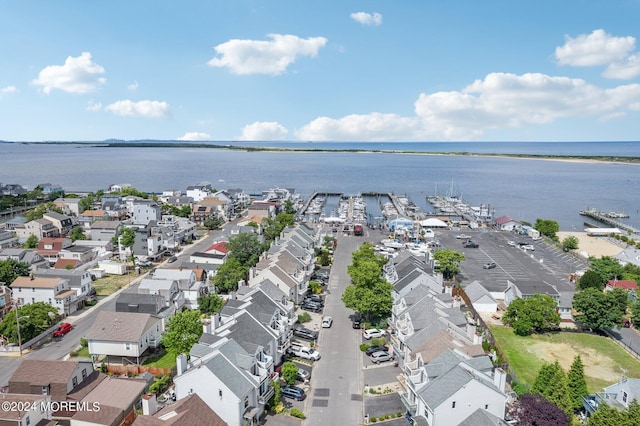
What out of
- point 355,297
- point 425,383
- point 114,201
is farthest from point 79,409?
point 114,201

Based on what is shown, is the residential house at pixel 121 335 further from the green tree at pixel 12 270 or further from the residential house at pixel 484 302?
the residential house at pixel 484 302

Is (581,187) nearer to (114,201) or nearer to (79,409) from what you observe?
(114,201)

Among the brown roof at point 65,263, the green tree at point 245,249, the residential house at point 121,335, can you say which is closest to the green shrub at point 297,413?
the residential house at point 121,335

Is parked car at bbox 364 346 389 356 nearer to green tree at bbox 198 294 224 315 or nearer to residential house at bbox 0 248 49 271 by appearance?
green tree at bbox 198 294 224 315

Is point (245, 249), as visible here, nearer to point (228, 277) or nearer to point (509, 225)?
point (228, 277)

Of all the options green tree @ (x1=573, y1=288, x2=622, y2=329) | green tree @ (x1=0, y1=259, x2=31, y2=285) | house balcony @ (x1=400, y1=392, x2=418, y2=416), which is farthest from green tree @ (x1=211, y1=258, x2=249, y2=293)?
green tree @ (x1=573, y1=288, x2=622, y2=329)

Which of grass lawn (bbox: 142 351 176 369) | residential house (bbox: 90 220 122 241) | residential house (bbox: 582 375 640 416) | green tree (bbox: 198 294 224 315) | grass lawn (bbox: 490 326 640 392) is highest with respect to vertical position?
residential house (bbox: 90 220 122 241)

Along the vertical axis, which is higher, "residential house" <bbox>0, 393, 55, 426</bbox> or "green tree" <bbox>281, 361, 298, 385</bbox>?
"residential house" <bbox>0, 393, 55, 426</bbox>
